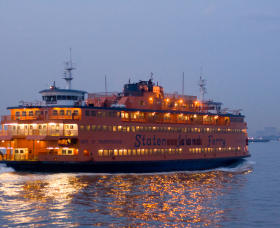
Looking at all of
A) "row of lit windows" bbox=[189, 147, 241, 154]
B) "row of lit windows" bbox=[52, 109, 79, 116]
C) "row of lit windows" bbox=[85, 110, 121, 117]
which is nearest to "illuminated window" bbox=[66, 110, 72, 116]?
"row of lit windows" bbox=[52, 109, 79, 116]

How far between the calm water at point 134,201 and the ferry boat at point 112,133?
6.91 feet

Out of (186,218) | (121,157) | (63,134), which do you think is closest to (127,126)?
(121,157)

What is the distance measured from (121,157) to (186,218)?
66.1 feet

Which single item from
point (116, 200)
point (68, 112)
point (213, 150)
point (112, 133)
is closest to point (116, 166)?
point (112, 133)

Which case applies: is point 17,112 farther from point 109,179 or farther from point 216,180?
point 216,180

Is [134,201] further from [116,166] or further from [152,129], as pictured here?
[152,129]

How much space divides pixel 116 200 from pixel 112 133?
15117 millimetres

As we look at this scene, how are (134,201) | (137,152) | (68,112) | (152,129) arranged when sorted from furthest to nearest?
1. (152,129)
2. (137,152)
3. (68,112)
4. (134,201)

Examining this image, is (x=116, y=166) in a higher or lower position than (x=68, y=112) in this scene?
lower

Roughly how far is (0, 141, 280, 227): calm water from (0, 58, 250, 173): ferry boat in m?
2.11

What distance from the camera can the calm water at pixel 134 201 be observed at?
23.7 m

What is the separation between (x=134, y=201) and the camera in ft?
94.5

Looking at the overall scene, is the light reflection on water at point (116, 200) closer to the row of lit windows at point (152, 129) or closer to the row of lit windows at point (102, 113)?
→ the row of lit windows at point (152, 129)

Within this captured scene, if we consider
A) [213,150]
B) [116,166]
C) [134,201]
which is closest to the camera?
[134,201]
